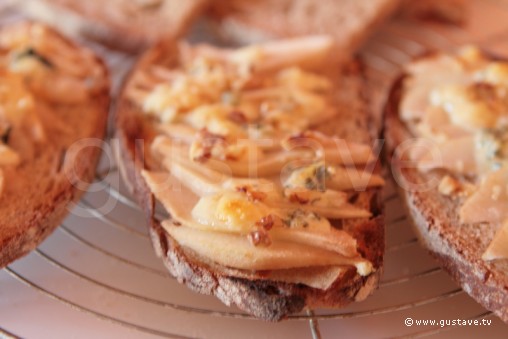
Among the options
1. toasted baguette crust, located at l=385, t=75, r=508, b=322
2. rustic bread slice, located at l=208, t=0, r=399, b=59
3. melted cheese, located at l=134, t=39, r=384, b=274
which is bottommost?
toasted baguette crust, located at l=385, t=75, r=508, b=322

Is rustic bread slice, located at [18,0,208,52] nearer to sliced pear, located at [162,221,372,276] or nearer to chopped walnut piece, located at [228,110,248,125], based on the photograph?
chopped walnut piece, located at [228,110,248,125]

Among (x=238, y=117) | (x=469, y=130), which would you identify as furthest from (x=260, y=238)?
(x=469, y=130)

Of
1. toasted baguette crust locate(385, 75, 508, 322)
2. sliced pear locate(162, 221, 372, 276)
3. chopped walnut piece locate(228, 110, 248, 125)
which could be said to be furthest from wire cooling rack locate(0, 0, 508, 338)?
chopped walnut piece locate(228, 110, 248, 125)

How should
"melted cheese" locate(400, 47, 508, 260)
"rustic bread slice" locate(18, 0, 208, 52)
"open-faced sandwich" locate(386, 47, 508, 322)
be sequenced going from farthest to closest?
1. "rustic bread slice" locate(18, 0, 208, 52)
2. "melted cheese" locate(400, 47, 508, 260)
3. "open-faced sandwich" locate(386, 47, 508, 322)

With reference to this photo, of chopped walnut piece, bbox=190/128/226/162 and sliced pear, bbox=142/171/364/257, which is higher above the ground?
chopped walnut piece, bbox=190/128/226/162

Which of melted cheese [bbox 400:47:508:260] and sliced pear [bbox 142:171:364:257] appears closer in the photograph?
sliced pear [bbox 142:171:364:257]

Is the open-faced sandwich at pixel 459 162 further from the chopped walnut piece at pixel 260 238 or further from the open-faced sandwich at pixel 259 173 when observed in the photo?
the chopped walnut piece at pixel 260 238

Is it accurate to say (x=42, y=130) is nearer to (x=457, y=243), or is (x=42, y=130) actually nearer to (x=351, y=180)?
(x=351, y=180)

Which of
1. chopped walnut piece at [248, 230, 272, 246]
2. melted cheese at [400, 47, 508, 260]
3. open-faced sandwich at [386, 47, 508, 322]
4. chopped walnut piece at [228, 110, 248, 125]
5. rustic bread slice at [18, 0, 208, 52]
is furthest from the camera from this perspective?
rustic bread slice at [18, 0, 208, 52]
